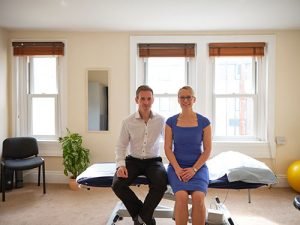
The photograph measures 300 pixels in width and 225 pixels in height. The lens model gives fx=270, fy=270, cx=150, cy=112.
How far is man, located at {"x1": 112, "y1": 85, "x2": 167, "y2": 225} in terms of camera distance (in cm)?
227

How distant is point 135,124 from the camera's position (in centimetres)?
249

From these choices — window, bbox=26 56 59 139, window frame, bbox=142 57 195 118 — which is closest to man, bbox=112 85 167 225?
window frame, bbox=142 57 195 118

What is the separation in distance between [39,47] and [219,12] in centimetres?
259

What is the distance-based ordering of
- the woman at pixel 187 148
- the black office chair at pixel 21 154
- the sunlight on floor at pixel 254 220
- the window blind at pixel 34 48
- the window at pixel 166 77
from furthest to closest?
the window at pixel 166 77, the window blind at pixel 34 48, the black office chair at pixel 21 154, the sunlight on floor at pixel 254 220, the woman at pixel 187 148

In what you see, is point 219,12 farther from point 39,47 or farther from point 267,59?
point 39,47

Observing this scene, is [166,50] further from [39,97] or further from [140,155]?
[39,97]

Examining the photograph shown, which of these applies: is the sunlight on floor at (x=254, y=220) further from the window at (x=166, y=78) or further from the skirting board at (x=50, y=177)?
the skirting board at (x=50, y=177)

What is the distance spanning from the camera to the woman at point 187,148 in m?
2.20

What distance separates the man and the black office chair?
1.61 metres

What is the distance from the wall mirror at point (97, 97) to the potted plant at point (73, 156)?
0.37 m

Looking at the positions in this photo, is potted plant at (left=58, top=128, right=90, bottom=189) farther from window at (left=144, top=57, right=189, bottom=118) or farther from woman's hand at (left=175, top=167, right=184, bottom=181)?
woman's hand at (left=175, top=167, right=184, bottom=181)

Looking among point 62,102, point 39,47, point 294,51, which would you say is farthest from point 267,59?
point 39,47

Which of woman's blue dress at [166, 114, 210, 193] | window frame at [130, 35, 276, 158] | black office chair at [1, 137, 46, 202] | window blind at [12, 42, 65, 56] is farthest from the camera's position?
window blind at [12, 42, 65, 56]

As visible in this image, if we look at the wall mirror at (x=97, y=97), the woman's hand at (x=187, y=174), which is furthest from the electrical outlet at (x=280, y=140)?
the wall mirror at (x=97, y=97)
